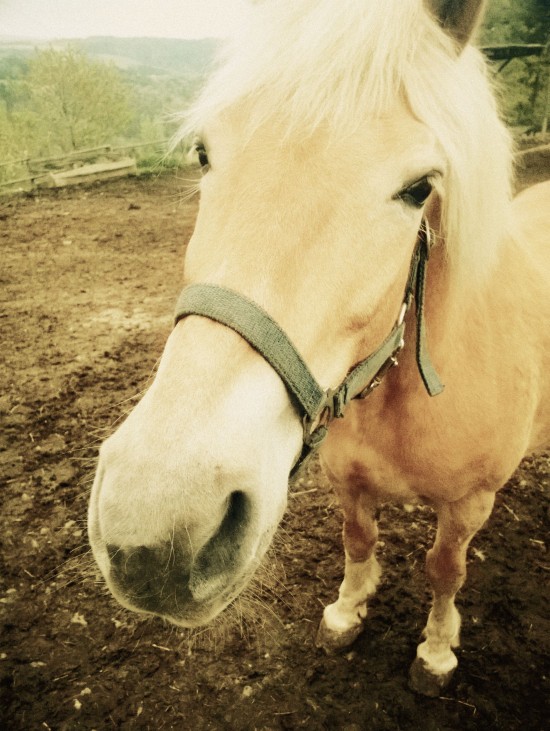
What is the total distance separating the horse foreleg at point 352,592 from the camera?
2.39 metres

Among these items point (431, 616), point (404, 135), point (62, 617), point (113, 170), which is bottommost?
point (113, 170)

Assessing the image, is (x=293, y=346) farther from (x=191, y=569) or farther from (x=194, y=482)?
(x=191, y=569)

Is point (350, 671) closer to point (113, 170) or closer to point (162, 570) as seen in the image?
point (162, 570)

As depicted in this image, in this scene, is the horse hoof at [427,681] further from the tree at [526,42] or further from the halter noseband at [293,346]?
the tree at [526,42]

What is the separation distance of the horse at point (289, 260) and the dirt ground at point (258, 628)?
0.74 metres

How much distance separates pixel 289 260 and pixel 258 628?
7.39 ft

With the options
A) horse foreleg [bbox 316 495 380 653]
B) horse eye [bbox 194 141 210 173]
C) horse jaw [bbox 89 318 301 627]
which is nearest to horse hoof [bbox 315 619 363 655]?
horse foreleg [bbox 316 495 380 653]

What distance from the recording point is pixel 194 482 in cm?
86

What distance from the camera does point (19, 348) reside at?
5070mm

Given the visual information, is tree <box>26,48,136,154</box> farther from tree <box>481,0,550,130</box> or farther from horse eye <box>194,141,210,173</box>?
horse eye <box>194,141,210,173</box>

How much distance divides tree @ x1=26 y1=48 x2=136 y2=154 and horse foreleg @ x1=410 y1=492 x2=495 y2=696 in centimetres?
3382

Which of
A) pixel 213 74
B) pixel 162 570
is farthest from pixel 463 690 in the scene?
pixel 213 74

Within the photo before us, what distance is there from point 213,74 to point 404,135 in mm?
667

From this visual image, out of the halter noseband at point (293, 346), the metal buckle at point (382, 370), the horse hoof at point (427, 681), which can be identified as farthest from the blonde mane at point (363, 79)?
the horse hoof at point (427, 681)
